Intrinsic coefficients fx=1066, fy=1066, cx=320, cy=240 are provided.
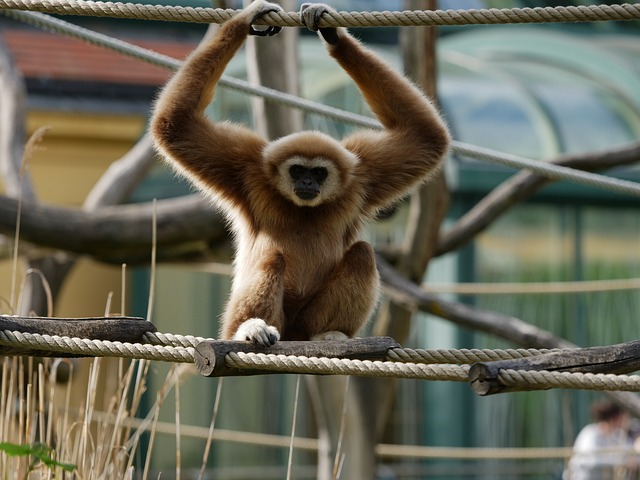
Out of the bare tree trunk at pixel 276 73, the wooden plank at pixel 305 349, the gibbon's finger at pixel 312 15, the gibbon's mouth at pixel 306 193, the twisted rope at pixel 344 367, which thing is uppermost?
the bare tree trunk at pixel 276 73

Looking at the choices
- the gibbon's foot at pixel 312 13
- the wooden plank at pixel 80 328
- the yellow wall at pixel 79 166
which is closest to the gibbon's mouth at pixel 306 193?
the gibbon's foot at pixel 312 13

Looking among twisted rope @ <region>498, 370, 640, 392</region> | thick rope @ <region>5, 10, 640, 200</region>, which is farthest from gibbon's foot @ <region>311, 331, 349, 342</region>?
thick rope @ <region>5, 10, 640, 200</region>

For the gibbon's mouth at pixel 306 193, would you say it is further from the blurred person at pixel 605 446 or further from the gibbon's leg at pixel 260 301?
the blurred person at pixel 605 446

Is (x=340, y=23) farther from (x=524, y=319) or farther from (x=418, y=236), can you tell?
(x=524, y=319)

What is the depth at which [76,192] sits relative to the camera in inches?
510

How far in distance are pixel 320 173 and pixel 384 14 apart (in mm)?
1330

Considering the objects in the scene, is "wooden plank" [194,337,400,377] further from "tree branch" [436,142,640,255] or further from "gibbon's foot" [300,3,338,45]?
"tree branch" [436,142,640,255]

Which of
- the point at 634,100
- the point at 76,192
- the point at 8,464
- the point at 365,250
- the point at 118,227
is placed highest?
the point at 634,100

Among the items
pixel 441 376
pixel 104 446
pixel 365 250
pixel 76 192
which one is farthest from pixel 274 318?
pixel 76 192

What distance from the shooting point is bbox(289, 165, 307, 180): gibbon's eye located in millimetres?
4883

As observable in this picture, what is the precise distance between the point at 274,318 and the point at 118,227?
3.33 m

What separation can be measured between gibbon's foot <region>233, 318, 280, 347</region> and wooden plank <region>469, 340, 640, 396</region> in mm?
1230

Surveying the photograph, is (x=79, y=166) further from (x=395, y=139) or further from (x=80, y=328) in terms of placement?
(x=80, y=328)

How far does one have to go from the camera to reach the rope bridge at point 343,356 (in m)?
3.13
